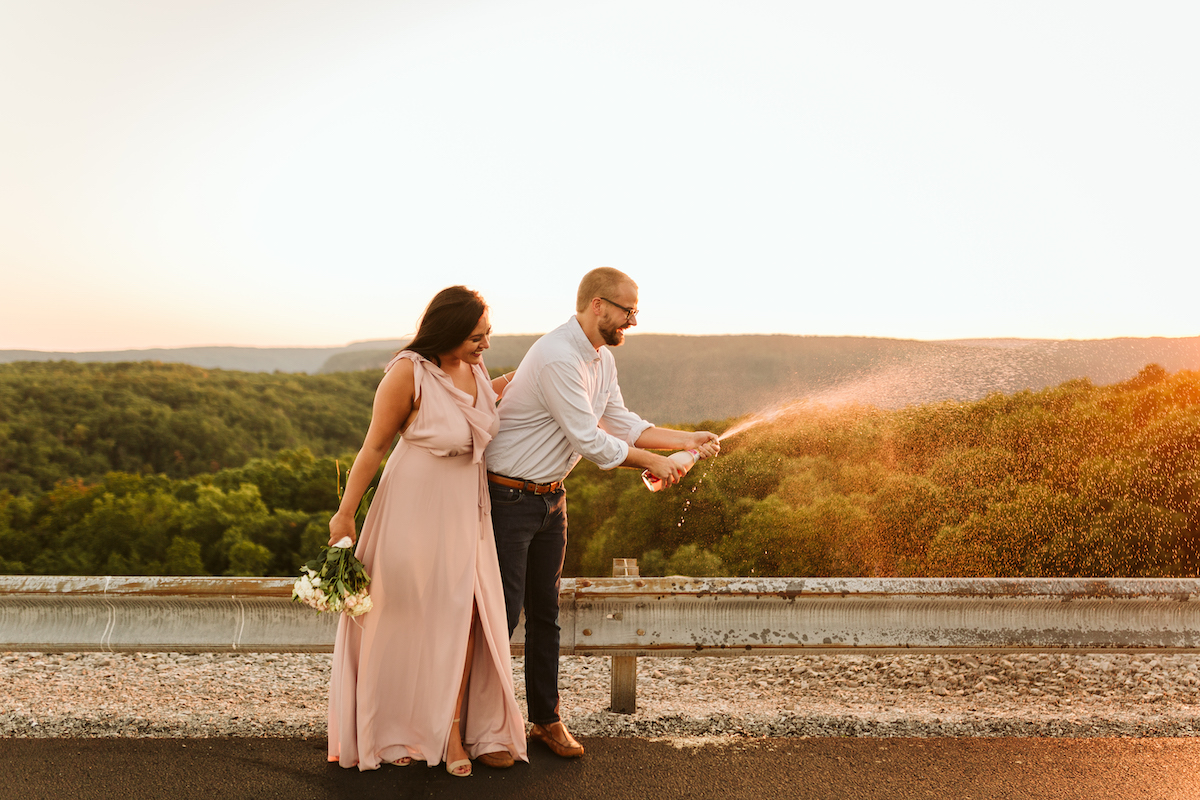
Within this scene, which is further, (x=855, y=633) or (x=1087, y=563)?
(x=1087, y=563)

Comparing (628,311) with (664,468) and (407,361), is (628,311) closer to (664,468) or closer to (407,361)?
(664,468)

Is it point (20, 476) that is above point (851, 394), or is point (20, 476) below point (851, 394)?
below

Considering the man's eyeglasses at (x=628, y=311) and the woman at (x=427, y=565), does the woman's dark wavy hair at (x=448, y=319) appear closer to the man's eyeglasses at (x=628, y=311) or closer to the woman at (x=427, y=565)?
the woman at (x=427, y=565)

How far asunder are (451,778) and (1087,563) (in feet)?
21.1

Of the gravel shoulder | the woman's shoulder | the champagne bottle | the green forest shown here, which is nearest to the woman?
the woman's shoulder

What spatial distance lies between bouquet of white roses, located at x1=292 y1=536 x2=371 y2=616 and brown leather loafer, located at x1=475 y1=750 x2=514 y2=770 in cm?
77

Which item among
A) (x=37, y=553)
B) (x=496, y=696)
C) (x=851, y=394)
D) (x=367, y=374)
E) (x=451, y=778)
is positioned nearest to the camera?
(x=451, y=778)

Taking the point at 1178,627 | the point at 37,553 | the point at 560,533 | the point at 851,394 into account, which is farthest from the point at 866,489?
the point at 37,553

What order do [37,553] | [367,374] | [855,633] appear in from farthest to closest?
1. [367,374]
2. [37,553]
3. [855,633]

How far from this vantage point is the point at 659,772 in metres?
3.02

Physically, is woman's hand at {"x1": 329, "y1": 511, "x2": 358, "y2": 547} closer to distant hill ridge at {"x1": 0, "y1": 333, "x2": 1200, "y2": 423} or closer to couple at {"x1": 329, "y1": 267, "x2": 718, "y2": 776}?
couple at {"x1": 329, "y1": 267, "x2": 718, "y2": 776}

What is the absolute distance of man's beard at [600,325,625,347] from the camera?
127 inches

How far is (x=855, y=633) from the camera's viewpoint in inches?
140

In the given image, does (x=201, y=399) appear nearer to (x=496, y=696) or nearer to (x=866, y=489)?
(x=866, y=489)
